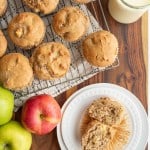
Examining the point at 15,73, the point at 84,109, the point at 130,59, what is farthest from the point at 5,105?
the point at 130,59

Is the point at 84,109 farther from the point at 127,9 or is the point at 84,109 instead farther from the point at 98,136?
the point at 127,9

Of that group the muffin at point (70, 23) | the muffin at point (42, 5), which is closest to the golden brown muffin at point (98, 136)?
the muffin at point (70, 23)

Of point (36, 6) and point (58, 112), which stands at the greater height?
point (36, 6)

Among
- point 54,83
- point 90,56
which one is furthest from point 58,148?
point 90,56

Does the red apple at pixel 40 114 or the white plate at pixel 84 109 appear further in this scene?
the white plate at pixel 84 109

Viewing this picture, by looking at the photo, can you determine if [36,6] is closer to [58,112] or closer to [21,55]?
[21,55]

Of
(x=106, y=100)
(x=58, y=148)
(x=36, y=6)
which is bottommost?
(x=58, y=148)

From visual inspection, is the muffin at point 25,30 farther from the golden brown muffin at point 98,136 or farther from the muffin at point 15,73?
the golden brown muffin at point 98,136
